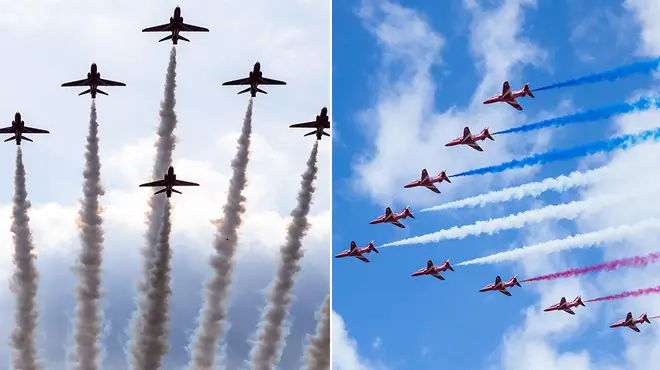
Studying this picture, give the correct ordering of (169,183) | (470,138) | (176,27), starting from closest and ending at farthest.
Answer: (169,183) → (176,27) → (470,138)

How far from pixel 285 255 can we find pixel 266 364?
31.8ft

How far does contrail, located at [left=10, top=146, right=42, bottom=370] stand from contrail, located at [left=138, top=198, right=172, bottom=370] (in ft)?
36.2

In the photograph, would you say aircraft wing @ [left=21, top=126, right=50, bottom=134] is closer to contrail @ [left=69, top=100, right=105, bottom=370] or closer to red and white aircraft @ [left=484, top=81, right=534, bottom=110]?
contrail @ [left=69, top=100, right=105, bottom=370]

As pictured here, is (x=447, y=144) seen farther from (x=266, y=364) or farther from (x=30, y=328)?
(x=30, y=328)

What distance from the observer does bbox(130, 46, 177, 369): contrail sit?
72.2 m

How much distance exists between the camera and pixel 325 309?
245ft

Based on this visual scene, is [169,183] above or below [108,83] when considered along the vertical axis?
below

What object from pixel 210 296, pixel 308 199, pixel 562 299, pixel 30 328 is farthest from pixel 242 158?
pixel 562 299

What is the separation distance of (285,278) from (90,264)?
17.2m

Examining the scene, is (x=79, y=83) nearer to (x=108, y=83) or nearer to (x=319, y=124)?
(x=108, y=83)

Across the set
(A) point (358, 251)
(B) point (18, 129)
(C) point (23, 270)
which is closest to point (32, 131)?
(B) point (18, 129)

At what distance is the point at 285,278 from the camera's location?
3029 inches

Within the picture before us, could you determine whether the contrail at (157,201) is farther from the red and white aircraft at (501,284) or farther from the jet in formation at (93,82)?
the red and white aircraft at (501,284)

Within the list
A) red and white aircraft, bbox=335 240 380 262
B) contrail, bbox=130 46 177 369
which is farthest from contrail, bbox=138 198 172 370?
red and white aircraft, bbox=335 240 380 262
